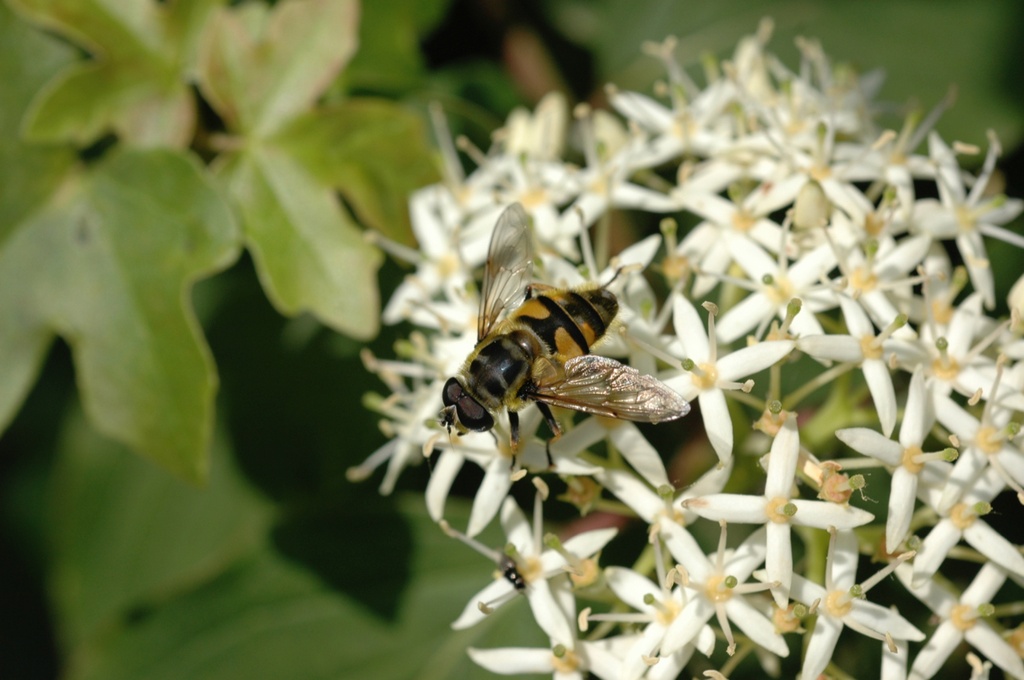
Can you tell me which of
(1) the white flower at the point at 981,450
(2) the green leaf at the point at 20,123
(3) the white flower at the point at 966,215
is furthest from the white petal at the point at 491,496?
(2) the green leaf at the point at 20,123

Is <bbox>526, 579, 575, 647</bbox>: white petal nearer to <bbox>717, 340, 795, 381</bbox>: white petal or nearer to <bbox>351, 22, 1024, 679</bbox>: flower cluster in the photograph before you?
<bbox>351, 22, 1024, 679</bbox>: flower cluster

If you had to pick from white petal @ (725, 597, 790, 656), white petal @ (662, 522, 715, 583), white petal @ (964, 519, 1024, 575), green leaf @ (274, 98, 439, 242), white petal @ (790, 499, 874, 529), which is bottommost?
white petal @ (725, 597, 790, 656)

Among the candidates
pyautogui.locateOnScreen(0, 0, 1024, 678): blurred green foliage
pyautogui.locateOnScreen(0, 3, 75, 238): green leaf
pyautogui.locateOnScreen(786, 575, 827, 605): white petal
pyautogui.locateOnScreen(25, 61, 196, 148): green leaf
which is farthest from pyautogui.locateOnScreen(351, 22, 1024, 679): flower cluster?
pyautogui.locateOnScreen(0, 3, 75, 238): green leaf

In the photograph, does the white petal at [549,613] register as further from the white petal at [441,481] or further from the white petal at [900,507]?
the white petal at [900,507]

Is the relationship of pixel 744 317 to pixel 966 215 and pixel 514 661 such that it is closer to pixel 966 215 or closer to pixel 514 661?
pixel 966 215

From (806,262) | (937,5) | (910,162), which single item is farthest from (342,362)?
(937,5)

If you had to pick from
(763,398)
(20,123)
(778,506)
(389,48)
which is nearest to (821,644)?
(778,506)

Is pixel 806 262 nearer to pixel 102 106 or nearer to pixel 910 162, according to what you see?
pixel 910 162
